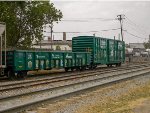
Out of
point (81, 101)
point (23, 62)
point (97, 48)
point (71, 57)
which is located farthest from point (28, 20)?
point (81, 101)

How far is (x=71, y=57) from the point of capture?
33.2 m

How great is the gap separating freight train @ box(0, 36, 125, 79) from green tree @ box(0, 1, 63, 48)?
4.88 meters

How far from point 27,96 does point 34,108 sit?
306 centimetres

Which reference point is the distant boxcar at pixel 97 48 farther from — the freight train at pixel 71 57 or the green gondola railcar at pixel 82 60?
the green gondola railcar at pixel 82 60

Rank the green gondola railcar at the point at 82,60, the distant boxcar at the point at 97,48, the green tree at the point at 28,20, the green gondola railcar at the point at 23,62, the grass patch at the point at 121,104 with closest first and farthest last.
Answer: the grass patch at the point at 121,104, the green gondola railcar at the point at 23,62, the green gondola railcar at the point at 82,60, the distant boxcar at the point at 97,48, the green tree at the point at 28,20

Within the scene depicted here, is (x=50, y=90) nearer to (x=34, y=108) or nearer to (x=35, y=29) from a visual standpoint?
(x=34, y=108)

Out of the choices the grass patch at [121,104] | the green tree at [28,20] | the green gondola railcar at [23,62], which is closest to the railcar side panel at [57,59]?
the green gondola railcar at [23,62]

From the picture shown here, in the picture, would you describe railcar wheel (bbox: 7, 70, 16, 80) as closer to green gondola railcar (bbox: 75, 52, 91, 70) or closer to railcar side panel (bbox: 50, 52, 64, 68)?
railcar side panel (bbox: 50, 52, 64, 68)

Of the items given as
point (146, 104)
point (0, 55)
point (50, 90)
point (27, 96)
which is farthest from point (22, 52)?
point (146, 104)

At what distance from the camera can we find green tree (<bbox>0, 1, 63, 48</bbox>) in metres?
40.1

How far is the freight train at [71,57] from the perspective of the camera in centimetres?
2461

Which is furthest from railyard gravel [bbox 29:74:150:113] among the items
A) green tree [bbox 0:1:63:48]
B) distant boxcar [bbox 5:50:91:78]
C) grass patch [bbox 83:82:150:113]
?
green tree [bbox 0:1:63:48]

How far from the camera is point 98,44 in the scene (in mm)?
38469

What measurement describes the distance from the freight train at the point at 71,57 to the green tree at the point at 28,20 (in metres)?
4.88
